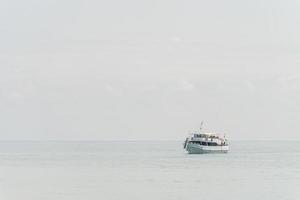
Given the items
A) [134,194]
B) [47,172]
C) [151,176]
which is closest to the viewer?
[134,194]

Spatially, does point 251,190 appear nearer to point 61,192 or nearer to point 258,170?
point 61,192

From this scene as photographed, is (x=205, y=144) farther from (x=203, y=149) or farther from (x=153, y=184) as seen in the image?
(x=153, y=184)

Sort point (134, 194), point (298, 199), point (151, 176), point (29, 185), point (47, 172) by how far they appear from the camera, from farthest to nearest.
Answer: point (47, 172) < point (151, 176) < point (29, 185) < point (134, 194) < point (298, 199)

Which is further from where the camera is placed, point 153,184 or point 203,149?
point 203,149

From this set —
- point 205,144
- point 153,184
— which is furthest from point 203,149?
point 153,184

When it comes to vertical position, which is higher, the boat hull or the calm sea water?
the boat hull

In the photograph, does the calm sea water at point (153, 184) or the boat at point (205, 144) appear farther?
the boat at point (205, 144)

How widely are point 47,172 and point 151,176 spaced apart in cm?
2078

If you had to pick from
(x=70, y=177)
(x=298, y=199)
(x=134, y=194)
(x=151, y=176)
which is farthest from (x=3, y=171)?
(x=298, y=199)

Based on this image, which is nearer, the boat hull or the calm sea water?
the calm sea water

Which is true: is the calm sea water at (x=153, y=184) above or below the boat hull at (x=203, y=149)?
below

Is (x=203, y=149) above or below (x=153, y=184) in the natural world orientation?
above

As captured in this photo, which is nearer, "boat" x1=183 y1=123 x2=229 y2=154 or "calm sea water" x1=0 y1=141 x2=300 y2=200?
"calm sea water" x1=0 y1=141 x2=300 y2=200

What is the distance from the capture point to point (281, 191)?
278 ft
